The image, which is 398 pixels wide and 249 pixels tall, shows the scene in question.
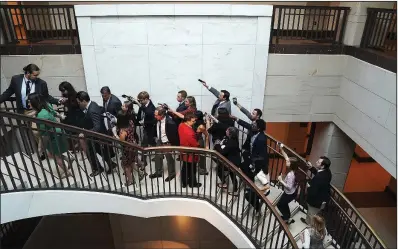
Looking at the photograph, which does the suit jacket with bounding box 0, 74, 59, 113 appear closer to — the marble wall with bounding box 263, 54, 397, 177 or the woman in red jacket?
the woman in red jacket

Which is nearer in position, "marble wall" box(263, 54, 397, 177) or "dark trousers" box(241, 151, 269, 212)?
"dark trousers" box(241, 151, 269, 212)

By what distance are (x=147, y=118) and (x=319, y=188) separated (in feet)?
9.18

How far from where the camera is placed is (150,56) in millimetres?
5715

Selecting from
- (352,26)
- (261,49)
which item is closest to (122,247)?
(261,49)

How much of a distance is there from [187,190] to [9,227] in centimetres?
465

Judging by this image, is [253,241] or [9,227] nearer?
[253,241]

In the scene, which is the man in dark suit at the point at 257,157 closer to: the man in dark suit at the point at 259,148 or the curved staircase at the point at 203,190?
the man in dark suit at the point at 259,148

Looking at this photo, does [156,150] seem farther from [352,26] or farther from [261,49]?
[352,26]

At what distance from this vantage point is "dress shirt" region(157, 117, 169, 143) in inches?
179

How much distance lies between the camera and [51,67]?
5.80 metres

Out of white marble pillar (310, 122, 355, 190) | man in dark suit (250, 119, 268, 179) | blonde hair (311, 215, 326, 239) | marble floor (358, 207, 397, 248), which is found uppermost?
man in dark suit (250, 119, 268, 179)

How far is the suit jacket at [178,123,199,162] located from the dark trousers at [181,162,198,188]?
0.12 m

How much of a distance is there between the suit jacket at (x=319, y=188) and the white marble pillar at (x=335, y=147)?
9.59 ft

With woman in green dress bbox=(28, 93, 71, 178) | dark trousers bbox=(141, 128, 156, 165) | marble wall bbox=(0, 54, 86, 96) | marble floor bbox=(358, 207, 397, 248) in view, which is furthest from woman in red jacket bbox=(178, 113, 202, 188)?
marble floor bbox=(358, 207, 397, 248)
